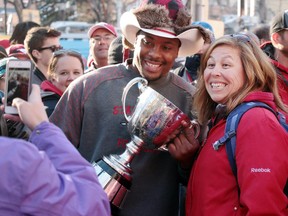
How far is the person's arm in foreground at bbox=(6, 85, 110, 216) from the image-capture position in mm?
1693

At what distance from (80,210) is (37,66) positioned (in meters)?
4.01

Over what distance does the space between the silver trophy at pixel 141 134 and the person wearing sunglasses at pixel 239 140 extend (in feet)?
0.47

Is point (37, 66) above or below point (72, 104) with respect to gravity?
below

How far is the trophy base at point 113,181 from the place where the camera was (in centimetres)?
262

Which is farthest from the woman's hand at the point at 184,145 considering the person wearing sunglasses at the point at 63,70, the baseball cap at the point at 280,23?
the baseball cap at the point at 280,23

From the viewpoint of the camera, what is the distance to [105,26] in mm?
6496

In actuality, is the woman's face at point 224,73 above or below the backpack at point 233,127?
above

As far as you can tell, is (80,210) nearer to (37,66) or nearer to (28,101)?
(28,101)

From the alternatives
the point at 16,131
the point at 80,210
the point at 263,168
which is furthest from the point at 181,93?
the point at 80,210

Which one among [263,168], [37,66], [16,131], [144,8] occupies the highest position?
[144,8]

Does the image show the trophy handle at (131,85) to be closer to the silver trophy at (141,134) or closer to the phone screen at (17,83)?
the silver trophy at (141,134)

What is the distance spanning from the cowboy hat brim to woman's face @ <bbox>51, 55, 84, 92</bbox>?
126 centimetres

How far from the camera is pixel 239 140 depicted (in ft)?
8.32

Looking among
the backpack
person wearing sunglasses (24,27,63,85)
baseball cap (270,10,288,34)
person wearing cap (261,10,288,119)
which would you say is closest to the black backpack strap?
the backpack
